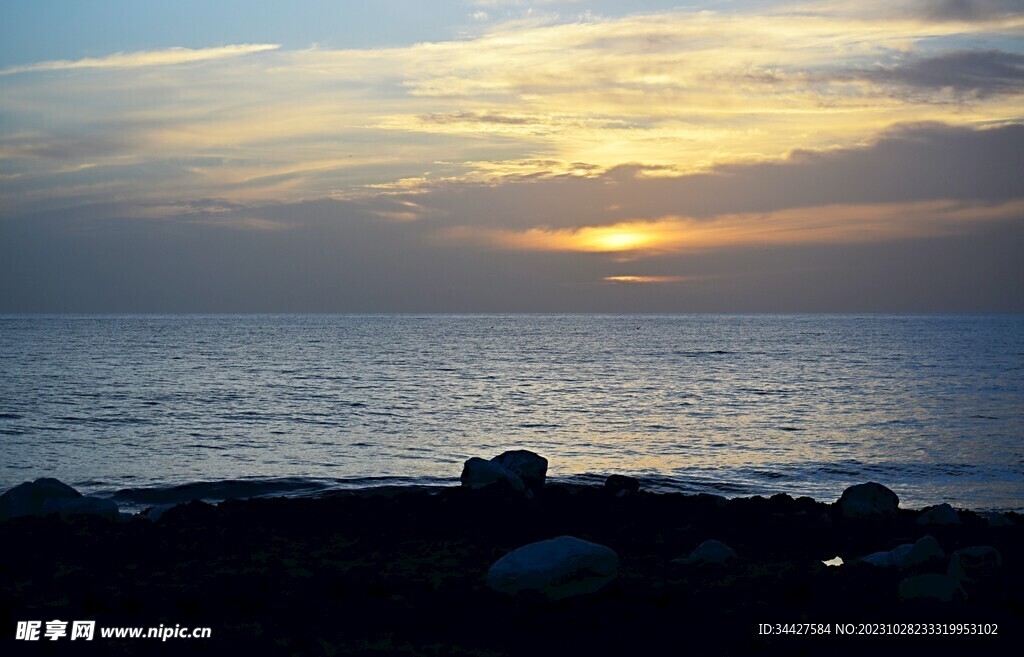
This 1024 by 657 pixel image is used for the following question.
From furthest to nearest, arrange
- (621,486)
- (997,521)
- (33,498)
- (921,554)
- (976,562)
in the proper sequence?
(621,486) < (997,521) < (33,498) < (921,554) < (976,562)

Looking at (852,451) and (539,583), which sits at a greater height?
(539,583)

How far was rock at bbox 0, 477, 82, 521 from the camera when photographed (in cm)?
1731

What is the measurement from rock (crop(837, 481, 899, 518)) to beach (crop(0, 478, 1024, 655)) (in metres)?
0.16

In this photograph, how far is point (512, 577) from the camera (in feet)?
38.1

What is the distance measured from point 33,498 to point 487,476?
9456 mm

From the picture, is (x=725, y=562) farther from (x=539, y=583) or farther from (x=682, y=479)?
(x=682, y=479)

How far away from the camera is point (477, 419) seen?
40.6 metres

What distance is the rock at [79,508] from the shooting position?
1731 cm

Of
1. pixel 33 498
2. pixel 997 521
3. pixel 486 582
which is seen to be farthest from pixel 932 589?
pixel 33 498

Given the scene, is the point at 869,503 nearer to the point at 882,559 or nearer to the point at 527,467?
the point at 882,559

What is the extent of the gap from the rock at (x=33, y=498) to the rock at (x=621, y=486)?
11.8 meters

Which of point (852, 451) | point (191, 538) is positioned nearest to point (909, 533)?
point (191, 538)

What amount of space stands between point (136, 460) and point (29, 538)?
46.4 ft

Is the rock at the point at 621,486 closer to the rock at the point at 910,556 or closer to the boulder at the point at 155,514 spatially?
the rock at the point at 910,556
